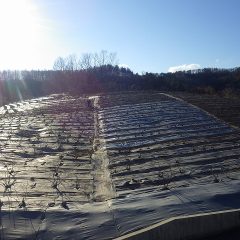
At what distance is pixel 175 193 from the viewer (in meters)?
7.36

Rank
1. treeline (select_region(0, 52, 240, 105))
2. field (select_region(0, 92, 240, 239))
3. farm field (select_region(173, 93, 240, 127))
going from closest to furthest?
field (select_region(0, 92, 240, 239))
farm field (select_region(173, 93, 240, 127))
treeline (select_region(0, 52, 240, 105))

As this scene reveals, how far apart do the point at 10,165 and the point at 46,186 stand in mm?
2204

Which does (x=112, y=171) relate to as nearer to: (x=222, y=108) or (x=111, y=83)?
(x=222, y=108)

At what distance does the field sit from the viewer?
6242mm

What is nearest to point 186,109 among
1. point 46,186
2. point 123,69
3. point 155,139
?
point 155,139

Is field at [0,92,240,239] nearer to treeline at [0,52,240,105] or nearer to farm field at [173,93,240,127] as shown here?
farm field at [173,93,240,127]

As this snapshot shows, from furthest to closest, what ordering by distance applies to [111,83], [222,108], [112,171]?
[111,83], [222,108], [112,171]

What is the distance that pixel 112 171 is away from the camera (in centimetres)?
963

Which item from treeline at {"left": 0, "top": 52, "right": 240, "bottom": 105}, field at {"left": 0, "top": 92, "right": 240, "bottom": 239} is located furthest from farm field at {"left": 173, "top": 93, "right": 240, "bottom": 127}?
treeline at {"left": 0, "top": 52, "right": 240, "bottom": 105}

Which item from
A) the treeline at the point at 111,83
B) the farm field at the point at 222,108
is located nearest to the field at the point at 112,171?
the farm field at the point at 222,108

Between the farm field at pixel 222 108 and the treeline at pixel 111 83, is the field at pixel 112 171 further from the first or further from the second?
the treeline at pixel 111 83

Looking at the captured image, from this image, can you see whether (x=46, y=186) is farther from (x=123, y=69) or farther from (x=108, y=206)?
(x=123, y=69)

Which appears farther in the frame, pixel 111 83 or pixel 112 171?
pixel 111 83

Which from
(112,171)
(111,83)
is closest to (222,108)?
(112,171)
